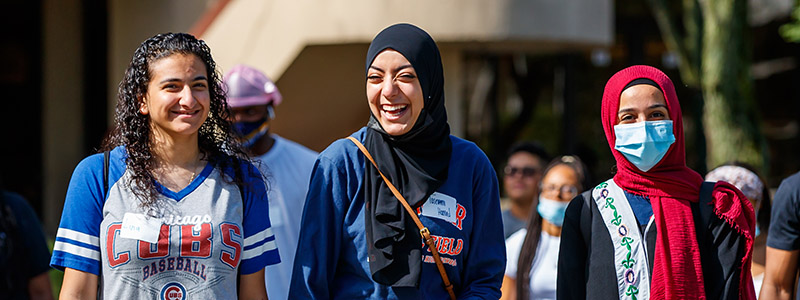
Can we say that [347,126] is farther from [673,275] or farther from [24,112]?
[673,275]

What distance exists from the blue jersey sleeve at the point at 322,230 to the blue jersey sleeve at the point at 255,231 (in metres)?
0.11

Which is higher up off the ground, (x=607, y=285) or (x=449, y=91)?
(x=449, y=91)

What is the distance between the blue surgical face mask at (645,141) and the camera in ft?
11.3

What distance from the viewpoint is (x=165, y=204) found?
3.29 m

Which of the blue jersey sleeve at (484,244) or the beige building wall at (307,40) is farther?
the beige building wall at (307,40)

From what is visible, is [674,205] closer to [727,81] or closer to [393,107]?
[393,107]

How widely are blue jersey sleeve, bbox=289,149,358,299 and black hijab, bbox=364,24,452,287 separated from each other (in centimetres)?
10

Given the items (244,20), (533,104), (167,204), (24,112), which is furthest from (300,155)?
(533,104)

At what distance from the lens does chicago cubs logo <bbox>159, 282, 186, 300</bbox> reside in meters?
3.24

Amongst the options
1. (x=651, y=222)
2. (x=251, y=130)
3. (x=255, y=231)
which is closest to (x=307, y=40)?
(x=251, y=130)

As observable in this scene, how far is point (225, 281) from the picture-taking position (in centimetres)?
Answer: 331

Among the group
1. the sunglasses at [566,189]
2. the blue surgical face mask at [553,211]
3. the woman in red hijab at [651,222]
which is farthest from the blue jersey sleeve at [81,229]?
the sunglasses at [566,189]

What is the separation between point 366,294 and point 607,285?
34.8 inches

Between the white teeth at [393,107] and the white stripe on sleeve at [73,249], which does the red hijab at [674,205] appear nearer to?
the white teeth at [393,107]
